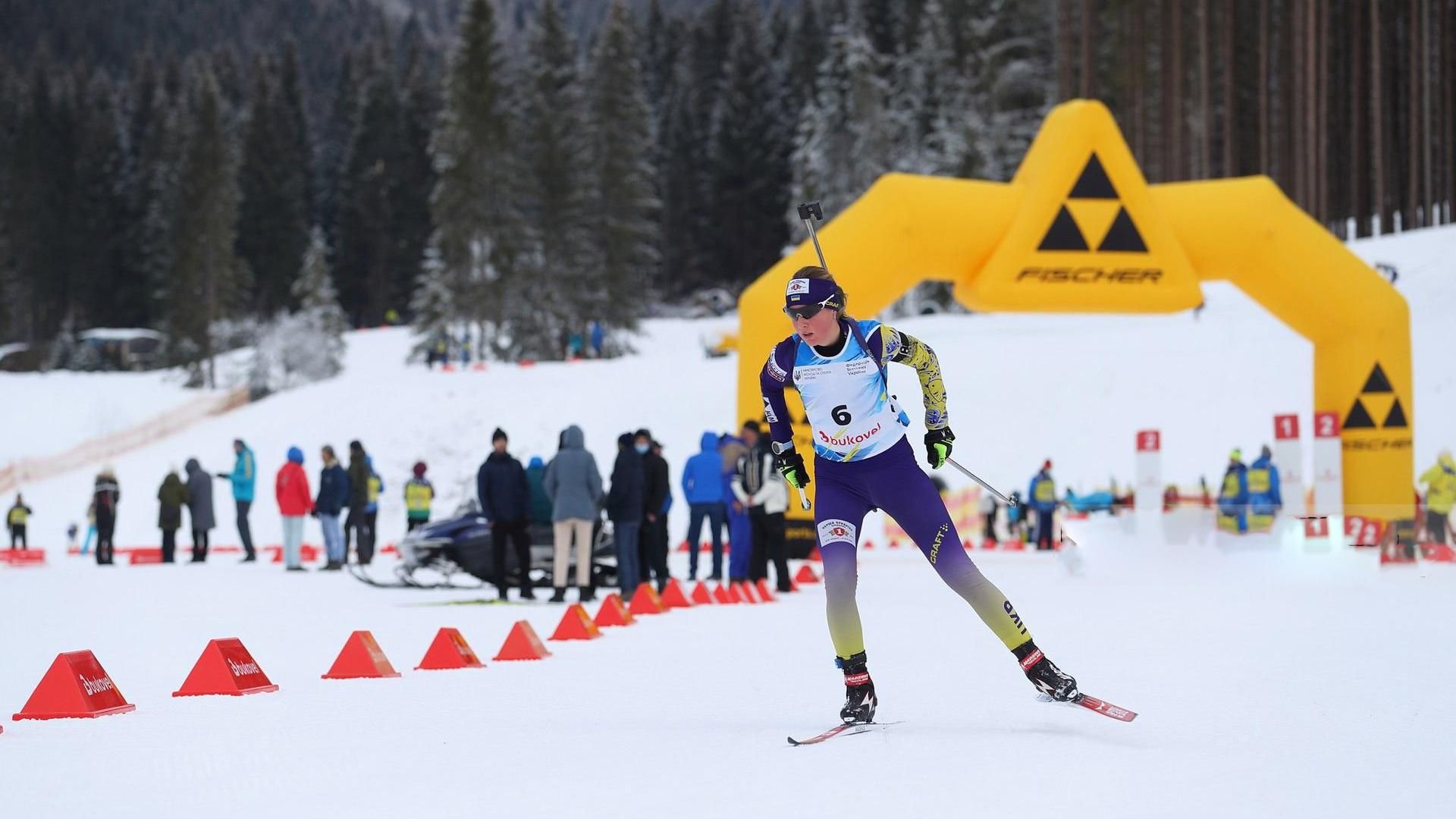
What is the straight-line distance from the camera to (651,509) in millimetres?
15383

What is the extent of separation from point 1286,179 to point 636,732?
2032 inches

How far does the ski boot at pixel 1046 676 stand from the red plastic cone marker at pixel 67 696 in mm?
3881

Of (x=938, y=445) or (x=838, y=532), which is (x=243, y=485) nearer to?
(x=838, y=532)

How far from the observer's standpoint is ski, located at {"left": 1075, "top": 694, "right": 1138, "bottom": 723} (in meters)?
5.54

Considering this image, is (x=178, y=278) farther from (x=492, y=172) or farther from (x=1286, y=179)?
(x=1286, y=179)

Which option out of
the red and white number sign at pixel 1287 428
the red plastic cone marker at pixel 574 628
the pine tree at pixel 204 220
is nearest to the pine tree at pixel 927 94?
the pine tree at pixel 204 220

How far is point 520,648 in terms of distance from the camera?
29.9ft

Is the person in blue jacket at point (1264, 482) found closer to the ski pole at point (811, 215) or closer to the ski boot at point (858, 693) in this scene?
the ski pole at point (811, 215)

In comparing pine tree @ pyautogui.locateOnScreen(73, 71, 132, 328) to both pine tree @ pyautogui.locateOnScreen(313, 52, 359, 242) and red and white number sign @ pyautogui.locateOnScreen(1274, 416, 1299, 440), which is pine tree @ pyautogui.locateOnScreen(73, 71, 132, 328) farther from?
red and white number sign @ pyautogui.locateOnScreen(1274, 416, 1299, 440)

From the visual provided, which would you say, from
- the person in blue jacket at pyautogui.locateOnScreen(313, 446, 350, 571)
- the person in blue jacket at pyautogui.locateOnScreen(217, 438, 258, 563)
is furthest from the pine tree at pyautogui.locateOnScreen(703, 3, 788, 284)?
the person in blue jacket at pyautogui.locateOnScreen(313, 446, 350, 571)

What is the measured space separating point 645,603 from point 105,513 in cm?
1295

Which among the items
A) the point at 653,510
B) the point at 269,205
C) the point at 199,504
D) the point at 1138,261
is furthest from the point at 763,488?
the point at 269,205

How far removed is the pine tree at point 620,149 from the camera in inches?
2608

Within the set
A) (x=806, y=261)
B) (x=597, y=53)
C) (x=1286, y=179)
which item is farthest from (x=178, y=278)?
(x=806, y=261)
